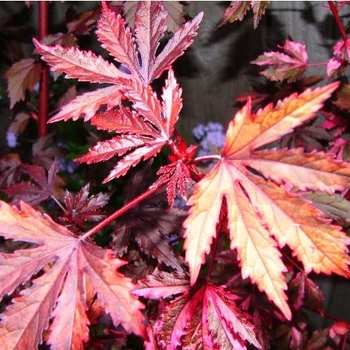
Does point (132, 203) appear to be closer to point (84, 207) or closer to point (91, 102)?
point (91, 102)

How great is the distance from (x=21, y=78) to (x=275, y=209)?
0.93 m

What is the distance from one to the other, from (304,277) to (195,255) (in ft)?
2.37

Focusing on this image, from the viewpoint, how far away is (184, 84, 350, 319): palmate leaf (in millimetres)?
470

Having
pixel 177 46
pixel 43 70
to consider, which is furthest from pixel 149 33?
pixel 43 70

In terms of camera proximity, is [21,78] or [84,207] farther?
[21,78]

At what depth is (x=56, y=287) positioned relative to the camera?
1.86 feet

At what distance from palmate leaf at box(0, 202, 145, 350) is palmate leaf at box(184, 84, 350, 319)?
0.36 feet

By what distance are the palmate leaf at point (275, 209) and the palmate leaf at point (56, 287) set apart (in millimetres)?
108

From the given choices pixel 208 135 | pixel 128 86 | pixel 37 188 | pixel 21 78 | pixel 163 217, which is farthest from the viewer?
pixel 208 135

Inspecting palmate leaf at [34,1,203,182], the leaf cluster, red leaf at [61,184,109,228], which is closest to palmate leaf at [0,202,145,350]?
the leaf cluster

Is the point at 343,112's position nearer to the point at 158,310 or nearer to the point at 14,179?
the point at 158,310

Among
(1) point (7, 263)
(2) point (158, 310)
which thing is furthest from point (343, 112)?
(1) point (7, 263)

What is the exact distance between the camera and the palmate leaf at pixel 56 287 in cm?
53

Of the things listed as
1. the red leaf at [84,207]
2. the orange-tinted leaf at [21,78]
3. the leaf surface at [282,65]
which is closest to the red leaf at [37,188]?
the red leaf at [84,207]
